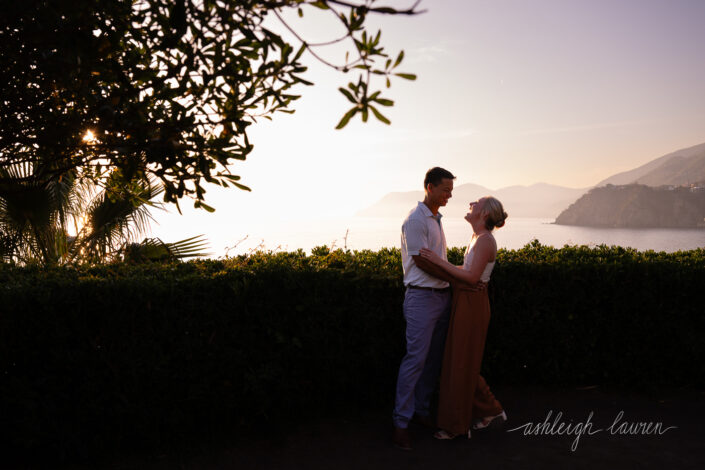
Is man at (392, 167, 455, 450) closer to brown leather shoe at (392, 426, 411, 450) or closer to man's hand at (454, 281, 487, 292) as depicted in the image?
brown leather shoe at (392, 426, 411, 450)

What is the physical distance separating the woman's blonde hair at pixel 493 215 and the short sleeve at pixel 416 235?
2.08 feet

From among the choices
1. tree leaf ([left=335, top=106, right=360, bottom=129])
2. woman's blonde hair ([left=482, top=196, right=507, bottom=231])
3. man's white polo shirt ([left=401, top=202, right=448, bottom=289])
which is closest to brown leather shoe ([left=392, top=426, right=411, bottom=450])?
man's white polo shirt ([left=401, top=202, right=448, bottom=289])

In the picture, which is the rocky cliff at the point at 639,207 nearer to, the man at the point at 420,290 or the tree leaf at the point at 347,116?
the man at the point at 420,290

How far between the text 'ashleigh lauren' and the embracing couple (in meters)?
0.81

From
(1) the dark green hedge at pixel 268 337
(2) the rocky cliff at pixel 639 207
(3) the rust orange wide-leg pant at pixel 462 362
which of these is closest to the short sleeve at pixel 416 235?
(3) the rust orange wide-leg pant at pixel 462 362

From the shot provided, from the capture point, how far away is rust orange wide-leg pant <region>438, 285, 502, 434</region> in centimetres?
433

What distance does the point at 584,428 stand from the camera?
15.5 feet

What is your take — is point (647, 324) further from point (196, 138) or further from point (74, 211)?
point (74, 211)

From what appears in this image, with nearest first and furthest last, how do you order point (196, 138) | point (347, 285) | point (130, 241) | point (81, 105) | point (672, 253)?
point (196, 138) → point (81, 105) → point (347, 285) → point (672, 253) → point (130, 241)

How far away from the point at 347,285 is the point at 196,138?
232 cm

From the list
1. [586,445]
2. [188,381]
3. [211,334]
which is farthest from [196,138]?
[586,445]

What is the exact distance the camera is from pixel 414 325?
4312 mm

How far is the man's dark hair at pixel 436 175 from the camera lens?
442cm

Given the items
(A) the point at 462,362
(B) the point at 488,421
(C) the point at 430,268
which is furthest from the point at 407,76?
(B) the point at 488,421
